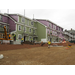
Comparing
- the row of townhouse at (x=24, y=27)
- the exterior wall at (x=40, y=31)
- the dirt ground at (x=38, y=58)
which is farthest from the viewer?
the exterior wall at (x=40, y=31)

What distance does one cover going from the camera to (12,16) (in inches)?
934

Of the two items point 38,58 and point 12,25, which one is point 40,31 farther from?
point 38,58

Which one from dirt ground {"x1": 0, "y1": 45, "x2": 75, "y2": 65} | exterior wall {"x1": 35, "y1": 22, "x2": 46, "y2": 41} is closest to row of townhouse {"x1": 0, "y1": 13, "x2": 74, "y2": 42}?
exterior wall {"x1": 35, "y1": 22, "x2": 46, "y2": 41}


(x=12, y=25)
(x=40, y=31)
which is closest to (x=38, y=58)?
(x=12, y=25)

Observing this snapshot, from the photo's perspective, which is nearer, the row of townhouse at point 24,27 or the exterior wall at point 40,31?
the row of townhouse at point 24,27

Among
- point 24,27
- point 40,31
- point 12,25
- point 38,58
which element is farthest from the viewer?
point 40,31

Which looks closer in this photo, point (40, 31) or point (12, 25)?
point (12, 25)

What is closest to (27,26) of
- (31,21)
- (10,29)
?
(31,21)

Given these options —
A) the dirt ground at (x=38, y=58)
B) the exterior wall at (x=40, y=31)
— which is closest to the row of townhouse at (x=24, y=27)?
the exterior wall at (x=40, y=31)

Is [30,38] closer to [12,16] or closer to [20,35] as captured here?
[20,35]

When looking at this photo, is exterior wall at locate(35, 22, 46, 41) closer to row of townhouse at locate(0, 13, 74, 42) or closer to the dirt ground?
row of townhouse at locate(0, 13, 74, 42)

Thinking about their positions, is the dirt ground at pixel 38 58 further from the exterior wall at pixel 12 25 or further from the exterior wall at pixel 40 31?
the exterior wall at pixel 40 31

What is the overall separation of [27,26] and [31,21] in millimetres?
3336

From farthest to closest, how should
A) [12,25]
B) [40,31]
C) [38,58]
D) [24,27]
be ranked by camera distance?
[40,31]
[24,27]
[12,25]
[38,58]
